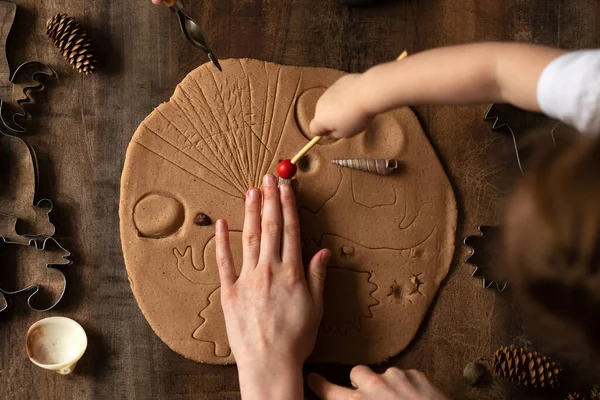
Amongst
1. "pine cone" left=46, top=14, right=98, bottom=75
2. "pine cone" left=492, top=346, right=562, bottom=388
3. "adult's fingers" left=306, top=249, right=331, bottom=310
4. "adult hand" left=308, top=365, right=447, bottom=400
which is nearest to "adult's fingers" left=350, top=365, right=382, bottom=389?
"adult hand" left=308, top=365, right=447, bottom=400

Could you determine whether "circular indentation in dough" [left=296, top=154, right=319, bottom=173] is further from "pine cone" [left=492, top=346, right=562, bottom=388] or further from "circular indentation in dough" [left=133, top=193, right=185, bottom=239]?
"pine cone" [left=492, top=346, right=562, bottom=388]

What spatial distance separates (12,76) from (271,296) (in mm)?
644

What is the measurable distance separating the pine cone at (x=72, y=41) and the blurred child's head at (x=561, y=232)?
803mm

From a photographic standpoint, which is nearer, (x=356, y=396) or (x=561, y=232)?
(x=561, y=232)

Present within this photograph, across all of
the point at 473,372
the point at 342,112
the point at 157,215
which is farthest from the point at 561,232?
the point at 157,215

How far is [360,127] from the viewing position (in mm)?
936

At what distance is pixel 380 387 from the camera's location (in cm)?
98

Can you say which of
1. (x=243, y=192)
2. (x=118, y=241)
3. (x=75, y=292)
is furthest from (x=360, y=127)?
(x=75, y=292)

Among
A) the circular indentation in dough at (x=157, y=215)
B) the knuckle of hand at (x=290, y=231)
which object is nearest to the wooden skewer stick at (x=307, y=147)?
the knuckle of hand at (x=290, y=231)

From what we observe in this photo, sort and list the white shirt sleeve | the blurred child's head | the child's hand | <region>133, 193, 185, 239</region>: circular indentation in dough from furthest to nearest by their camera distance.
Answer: <region>133, 193, 185, 239</region>: circular indentation in dough < the child's hand < the white shirt sleeve < the blurred child's head

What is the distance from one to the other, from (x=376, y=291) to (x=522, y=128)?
44 cm

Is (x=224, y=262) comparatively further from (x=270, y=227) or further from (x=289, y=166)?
(x=289, y=166)

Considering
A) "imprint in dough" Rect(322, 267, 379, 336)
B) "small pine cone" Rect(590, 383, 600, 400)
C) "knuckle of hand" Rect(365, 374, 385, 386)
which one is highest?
"imprint in dough" Rect(322, 267, 379, 336)

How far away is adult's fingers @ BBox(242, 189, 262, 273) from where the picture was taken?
99 cm
